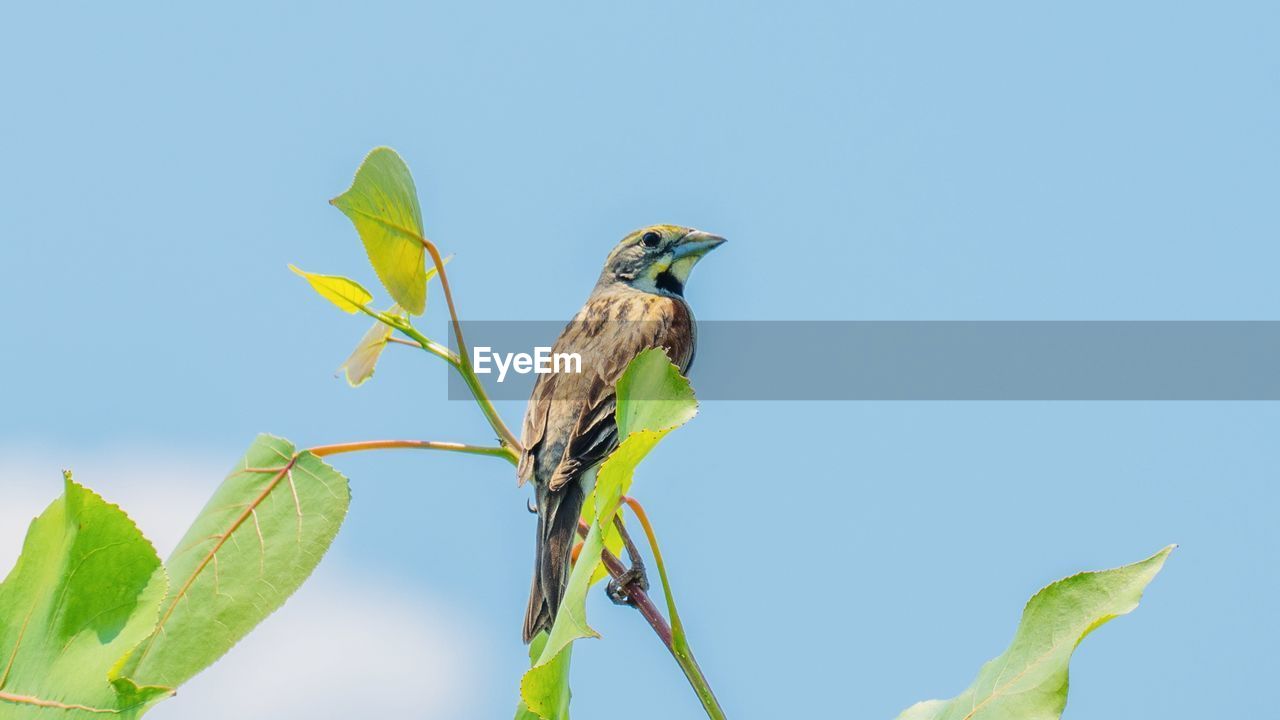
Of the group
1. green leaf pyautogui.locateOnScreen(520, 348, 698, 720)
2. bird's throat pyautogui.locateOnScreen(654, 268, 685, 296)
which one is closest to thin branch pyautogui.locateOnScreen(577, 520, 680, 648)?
green leaf pyautogui.locateOnScreen(520, 348, 698, 720)

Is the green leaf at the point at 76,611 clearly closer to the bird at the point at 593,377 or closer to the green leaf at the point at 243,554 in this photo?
the green leaf at the point at 243,554

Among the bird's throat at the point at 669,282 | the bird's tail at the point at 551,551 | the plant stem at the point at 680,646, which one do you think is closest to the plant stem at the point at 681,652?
the plant stem at the point at 680,646

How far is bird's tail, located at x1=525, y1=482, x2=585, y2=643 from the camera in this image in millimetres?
4145

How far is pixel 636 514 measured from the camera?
270 centimetres

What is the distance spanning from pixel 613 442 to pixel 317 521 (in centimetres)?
222

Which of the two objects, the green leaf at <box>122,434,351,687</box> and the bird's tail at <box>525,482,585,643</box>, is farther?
the bird's tail at <box>525,482,585,643</box>

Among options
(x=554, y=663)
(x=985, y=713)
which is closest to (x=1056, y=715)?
(x=985, y=713)

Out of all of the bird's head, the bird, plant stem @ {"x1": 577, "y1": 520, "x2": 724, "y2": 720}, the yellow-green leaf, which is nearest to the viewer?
plant stem @ {"x1": 577, "y1": 520, "x2": 724, "y2": 720}

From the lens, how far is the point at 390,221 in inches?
118

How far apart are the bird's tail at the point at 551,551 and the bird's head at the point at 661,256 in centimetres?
248

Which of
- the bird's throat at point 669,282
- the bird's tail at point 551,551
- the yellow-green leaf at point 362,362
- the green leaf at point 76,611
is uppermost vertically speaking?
the bird's throat at point 669,282

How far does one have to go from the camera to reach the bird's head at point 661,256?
23.6 feet

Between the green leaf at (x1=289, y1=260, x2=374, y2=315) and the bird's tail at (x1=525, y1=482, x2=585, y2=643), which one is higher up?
the green leaf at (x1=289, y1=260, x2=374, y2=315)

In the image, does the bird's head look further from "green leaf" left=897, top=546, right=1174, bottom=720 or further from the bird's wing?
"green leaf" left=897, top=546, right=1174, bottom=720
